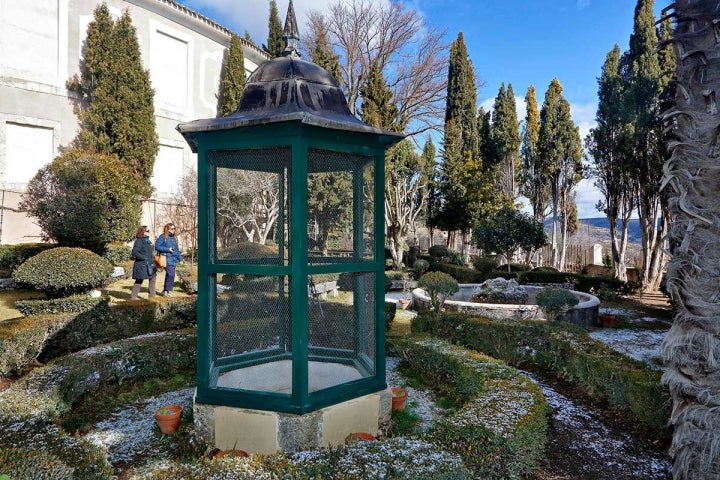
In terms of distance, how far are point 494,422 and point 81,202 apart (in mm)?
11529

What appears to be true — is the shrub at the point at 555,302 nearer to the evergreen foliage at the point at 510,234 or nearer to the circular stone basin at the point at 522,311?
the circular stone basin at the point at 522,311

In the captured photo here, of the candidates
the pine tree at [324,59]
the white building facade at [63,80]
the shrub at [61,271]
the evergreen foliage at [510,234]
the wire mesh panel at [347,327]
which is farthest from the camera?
the pine tree at [324,59]

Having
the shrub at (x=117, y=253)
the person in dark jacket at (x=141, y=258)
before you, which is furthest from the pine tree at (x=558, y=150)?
the person in dark jacket at (x=141, y=258)

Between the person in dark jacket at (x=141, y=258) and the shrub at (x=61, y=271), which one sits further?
the person in dark jacket at (x=141, y=258)

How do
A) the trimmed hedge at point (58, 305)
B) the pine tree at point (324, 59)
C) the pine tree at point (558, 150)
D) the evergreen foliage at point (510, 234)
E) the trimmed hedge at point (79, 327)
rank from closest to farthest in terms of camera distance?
1. the trimmed hedge at point (79, 327)
2. the trimmed hedge at point (58, 305)
3. the evergreen foliage at point (510, 234)
4. the pine tree at point (324, 59)
5. the pine tree at point (558, 150)

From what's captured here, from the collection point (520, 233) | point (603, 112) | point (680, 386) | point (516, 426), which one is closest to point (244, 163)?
point (516, 426)

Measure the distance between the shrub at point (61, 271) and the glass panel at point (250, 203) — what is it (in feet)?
14.7

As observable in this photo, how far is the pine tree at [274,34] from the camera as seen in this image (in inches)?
960

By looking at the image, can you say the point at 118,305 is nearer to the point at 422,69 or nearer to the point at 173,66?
the point at 173,66

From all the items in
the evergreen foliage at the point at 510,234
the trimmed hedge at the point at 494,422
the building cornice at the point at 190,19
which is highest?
the building cornice at the point at 190,19

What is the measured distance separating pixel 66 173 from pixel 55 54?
700 centimetres

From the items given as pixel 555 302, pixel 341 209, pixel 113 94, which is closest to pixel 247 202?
pixel 341 209

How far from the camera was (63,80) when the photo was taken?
52.5 ft

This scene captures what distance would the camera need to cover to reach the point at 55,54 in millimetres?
15719
